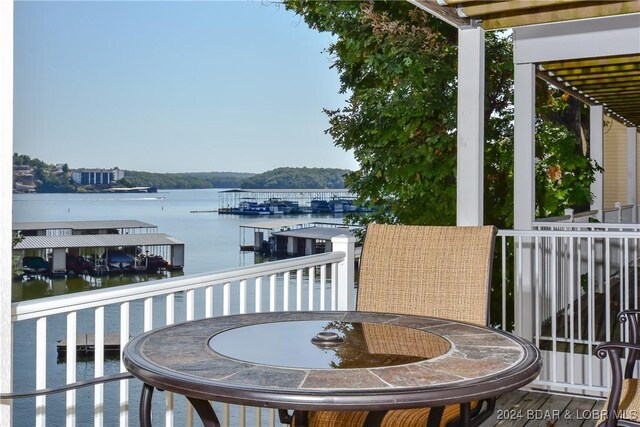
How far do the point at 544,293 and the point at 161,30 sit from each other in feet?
134

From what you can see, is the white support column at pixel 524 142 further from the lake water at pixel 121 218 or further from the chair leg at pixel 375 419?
the lake water at pixel 121 218

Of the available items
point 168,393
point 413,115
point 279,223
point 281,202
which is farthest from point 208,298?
point 281,202

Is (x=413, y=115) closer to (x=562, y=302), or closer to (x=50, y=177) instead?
(x=562, y=302)

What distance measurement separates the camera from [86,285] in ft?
126

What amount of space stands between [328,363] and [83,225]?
4083 cm

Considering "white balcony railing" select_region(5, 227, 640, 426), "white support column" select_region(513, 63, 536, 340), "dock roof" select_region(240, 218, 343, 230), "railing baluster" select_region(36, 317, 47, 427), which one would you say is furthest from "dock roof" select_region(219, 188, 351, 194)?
"railing baluster" select_region(36, 317, 47, 427)

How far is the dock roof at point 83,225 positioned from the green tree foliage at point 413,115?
95.5 feet

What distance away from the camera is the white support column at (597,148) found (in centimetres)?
849

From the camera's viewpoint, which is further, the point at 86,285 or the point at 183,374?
the point at 86,285

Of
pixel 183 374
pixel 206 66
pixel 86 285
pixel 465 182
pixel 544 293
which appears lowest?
pixel 86 285

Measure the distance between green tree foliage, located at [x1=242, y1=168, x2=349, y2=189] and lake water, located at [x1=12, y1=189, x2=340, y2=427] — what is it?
2313 mm

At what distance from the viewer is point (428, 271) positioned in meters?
2.89

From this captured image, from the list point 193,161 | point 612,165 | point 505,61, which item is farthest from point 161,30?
point 505,61

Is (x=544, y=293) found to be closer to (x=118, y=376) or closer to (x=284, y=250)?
(x=118, y=376)
